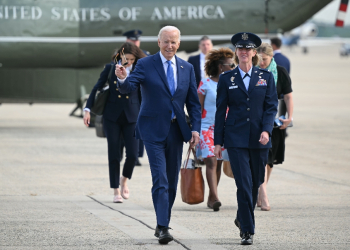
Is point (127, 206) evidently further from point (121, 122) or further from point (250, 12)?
point (250, 12)

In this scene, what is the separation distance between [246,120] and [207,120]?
5.53ft

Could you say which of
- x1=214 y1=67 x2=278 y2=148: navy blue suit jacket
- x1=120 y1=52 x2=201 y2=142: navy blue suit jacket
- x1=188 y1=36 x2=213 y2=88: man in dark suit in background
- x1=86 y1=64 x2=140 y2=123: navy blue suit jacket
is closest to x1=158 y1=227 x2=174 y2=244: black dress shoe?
x1=120 y1=52 x2=201 y2=142: navy blue suit jacket

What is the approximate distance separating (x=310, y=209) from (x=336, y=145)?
5.39 metres

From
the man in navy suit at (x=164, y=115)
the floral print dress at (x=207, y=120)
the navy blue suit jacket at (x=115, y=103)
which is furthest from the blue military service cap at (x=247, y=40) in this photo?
the navy blue suit jacket at (x=115, y=103)

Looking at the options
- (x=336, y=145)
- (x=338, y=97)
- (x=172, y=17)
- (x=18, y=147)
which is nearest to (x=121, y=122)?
(x=18, y=147)

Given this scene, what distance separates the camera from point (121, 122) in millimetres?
7461

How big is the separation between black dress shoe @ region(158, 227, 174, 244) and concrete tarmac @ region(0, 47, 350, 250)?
0.07 meters

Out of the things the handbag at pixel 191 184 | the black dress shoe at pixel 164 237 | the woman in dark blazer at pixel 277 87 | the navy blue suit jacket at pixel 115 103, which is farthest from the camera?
the navy blue suit jacket at pixel 115 103

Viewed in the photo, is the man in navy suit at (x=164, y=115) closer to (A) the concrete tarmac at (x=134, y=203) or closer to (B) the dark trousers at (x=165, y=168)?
(B) the dark trousers at (x=165, y=168)

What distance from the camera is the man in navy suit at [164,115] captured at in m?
5.54

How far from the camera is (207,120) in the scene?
726 cm

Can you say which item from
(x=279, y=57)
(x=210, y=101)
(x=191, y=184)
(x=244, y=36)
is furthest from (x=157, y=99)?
(x=279, y=57)

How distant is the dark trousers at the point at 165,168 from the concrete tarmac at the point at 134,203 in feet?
0.92

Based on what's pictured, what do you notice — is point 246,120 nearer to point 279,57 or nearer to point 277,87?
point 277,87
